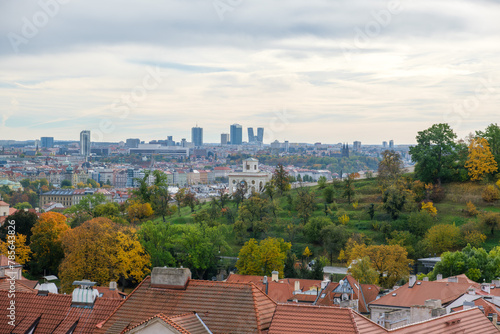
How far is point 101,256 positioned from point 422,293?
75.9ft

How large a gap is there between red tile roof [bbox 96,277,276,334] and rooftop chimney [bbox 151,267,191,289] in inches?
5.0

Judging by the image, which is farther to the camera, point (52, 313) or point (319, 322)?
point (52, 313)

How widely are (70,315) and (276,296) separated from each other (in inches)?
938

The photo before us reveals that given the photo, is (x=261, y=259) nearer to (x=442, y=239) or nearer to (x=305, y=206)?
(x=442, y=239)

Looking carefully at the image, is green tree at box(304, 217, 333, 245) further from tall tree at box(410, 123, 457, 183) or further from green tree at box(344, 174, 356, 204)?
tall tree at box(410, 123, 457, 183)

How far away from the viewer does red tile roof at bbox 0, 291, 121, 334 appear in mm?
19672

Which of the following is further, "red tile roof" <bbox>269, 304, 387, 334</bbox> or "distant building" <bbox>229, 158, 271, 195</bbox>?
"distant building" <bbox>229, 158, 271, 195</bbox>

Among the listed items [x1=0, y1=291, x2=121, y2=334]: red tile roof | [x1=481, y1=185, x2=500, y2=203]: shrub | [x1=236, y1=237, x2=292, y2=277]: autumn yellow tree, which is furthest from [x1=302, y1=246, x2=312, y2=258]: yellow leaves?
[x1=0, y1=291, x2=121, y2=334]: red tile roof

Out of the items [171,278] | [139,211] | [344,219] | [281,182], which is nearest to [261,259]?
[344,219]

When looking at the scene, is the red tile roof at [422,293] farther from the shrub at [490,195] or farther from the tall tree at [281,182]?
the tall tree at [281,182]

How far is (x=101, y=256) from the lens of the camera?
49.1 meters

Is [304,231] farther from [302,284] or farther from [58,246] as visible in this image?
[58,246]

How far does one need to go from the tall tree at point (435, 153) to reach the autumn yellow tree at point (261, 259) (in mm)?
24492

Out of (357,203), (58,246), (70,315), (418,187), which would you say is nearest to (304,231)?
(357,203)
